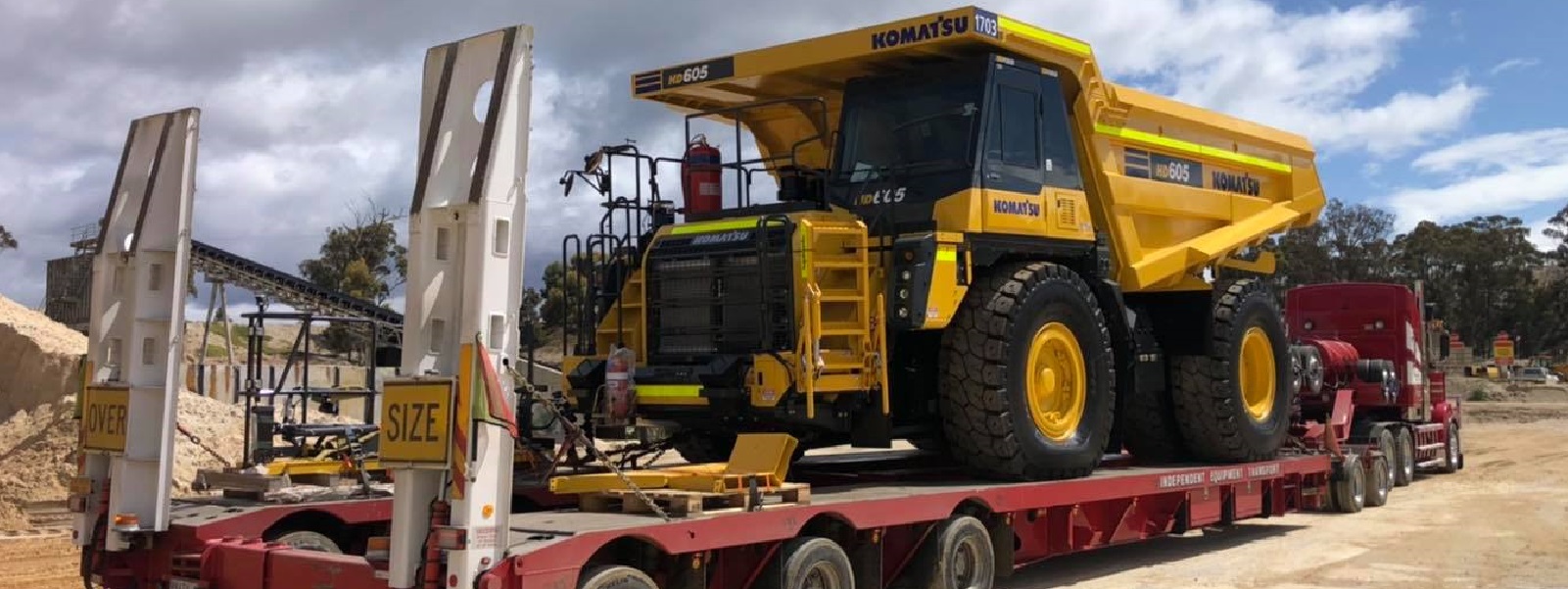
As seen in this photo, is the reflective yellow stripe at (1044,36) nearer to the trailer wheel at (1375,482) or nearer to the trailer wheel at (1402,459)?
the trailer wheel at (1375,482)

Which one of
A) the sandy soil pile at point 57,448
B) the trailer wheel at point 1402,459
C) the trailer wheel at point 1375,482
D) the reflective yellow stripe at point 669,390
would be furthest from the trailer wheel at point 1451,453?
the sandy soil pile at point 57,448

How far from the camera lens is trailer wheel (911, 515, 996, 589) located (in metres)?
8.63

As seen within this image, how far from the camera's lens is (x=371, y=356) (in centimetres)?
935

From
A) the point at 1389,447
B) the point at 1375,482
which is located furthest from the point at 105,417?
the point at 1389,447

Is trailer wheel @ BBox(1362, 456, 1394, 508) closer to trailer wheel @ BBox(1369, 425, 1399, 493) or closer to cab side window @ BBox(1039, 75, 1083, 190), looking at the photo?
trailer wheel @ BBox(1369, 425, 1399, 493)

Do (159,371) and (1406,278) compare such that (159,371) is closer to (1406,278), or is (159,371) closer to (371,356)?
(371,356)

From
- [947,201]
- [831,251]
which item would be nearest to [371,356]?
[831,251]

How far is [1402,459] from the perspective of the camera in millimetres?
20078

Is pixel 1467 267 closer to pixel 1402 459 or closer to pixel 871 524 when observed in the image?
pixel 1402 459

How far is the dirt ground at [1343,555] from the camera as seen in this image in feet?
35.2

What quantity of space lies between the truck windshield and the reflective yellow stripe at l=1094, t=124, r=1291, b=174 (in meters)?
1.70

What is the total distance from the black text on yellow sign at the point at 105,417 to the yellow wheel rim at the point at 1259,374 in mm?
9654

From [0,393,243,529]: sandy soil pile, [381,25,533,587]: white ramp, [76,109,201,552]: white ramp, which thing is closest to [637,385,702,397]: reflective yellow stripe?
[76,109,201,552]: white ramp

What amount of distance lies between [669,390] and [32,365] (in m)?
17.8
